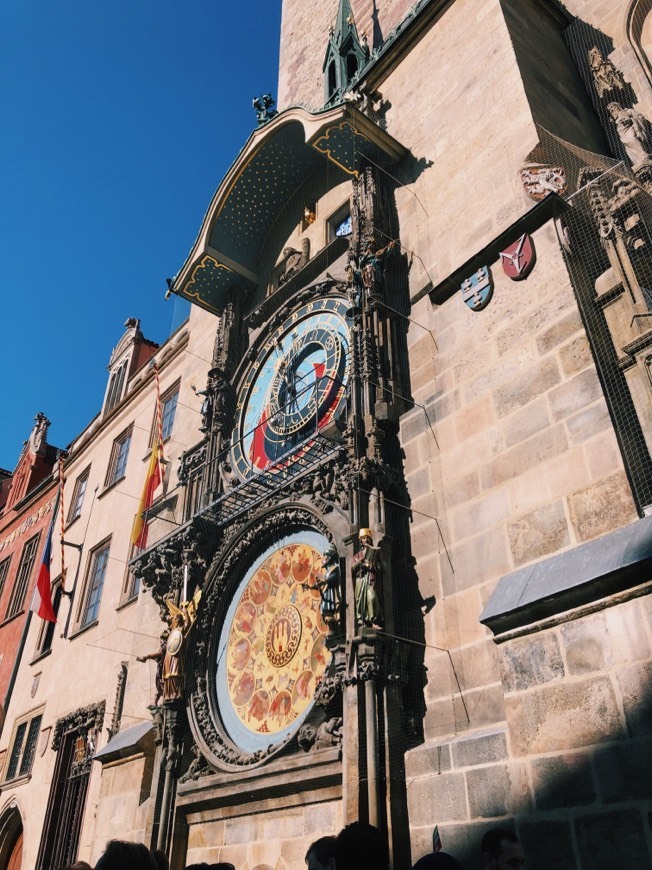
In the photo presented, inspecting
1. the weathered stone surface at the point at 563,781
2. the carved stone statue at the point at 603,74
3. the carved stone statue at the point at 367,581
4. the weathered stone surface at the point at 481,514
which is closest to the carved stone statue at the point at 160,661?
the carved stone statue at the point at 367,581

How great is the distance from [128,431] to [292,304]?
31.6ft

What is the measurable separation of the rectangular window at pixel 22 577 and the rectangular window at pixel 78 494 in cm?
278

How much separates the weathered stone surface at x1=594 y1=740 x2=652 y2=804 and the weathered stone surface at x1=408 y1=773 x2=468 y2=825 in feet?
5.39

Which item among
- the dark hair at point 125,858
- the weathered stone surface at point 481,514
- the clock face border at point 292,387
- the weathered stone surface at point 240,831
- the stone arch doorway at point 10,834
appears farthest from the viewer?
the stone arch doorway at point 10,834

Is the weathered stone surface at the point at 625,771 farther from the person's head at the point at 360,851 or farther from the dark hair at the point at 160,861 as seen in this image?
the dark hair at the point at 160,861

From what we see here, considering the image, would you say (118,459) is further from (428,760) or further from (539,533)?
(539,533)

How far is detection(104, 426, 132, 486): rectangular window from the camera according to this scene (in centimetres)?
1866

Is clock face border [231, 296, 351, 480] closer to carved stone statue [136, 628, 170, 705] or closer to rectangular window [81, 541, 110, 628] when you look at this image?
carved stone statue [136, 628, 170, 705]

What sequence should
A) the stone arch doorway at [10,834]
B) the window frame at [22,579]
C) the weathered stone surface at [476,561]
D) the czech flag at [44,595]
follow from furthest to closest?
the window frame at [22,579], the czech flag at [44,595], the stone arch doorway at [10,834], the weathered stone surface at [476,561]

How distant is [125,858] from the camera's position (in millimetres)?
3418

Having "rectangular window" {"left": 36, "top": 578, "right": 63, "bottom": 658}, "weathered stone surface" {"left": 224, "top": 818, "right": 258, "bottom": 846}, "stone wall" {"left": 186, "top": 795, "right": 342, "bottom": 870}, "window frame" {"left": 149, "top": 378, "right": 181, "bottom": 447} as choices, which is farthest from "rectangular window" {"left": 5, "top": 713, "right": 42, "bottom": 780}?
"weathered stone surface" {"left": 224, "top": 818, "right": 258, "bottom": 846}

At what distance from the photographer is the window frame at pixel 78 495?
2016 cm

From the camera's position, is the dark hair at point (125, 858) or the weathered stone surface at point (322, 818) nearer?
the dark hair at point (125, 858)

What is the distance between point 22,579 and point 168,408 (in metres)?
8.96
